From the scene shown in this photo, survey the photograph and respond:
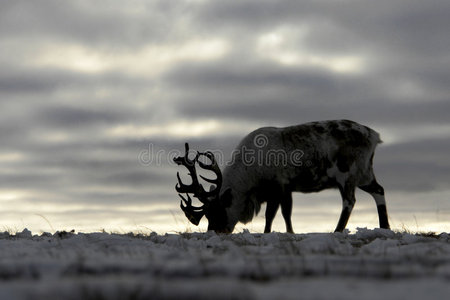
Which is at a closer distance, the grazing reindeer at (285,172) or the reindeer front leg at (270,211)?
the grazing reindeer at (285,172)

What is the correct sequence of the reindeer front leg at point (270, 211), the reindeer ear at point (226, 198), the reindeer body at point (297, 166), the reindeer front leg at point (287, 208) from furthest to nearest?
the reindeer ear at point (226, 198) < the reindeer front leg at point (270, 211) < the reindeer front leg at point (287, 208) < the reindeer body at point (297, 166)

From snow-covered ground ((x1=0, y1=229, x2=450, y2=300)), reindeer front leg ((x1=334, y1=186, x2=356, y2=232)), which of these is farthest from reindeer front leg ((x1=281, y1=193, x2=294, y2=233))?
snow-covered ground ((x1=0, y1=229, x2=450, y2=300))

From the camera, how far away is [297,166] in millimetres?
12336

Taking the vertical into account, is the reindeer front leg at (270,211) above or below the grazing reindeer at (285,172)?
below

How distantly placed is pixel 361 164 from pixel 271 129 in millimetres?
1991

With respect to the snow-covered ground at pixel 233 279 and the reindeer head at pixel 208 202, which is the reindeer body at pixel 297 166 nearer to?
the reindeer head at pixel 208 202

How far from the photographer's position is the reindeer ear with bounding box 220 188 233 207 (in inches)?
507

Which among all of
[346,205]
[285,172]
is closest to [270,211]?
[285,172]

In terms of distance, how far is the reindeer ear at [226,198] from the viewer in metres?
12.9

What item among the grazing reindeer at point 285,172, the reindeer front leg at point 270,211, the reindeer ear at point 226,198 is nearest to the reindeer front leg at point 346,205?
the grazing reindeer at point 285,172

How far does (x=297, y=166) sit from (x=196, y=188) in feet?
7.32

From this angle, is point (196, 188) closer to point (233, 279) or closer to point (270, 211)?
point (270, 211)

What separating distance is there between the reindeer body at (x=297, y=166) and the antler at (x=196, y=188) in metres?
0.23

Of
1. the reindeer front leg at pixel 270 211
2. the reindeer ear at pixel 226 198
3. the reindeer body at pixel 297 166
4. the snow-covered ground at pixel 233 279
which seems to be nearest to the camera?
the snow-covered ground at pixel 233 279
